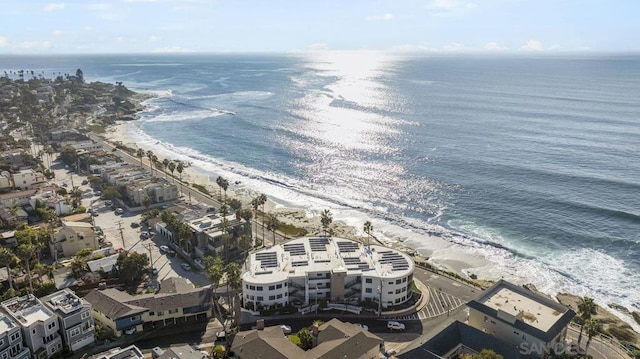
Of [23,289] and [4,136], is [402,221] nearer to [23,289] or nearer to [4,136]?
[23,289]

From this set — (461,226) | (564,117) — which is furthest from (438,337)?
(564,117)

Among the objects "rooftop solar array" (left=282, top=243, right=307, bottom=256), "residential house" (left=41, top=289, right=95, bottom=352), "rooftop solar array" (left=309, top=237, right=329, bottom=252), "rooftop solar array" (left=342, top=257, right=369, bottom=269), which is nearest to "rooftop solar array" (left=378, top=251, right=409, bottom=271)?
"rooftop solar array" (left=342, top=257, right=369, bottom=269)

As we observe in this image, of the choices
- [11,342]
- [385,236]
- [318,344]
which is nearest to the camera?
[11,342]

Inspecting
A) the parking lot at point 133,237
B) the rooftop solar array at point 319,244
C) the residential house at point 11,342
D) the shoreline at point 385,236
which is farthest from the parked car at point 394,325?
the residential house at point 11,342

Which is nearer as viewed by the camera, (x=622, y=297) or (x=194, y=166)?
(x=622, y=297)

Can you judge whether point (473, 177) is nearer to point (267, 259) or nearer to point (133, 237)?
point (267, 259)

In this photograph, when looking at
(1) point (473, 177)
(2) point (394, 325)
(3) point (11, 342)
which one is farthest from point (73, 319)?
(1) point (473, 177)
